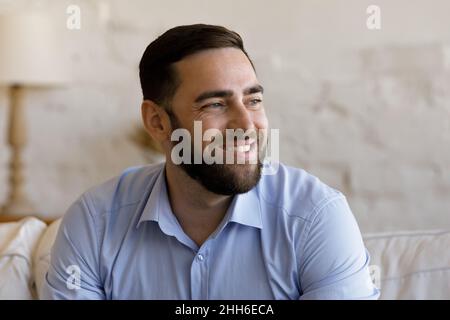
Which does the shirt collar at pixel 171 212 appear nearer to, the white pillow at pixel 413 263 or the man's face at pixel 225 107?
the man's face at pixel 225 107

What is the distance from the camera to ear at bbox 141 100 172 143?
122cm

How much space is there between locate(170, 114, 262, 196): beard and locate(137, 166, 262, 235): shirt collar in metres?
0.03

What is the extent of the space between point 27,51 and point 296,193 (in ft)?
3.54

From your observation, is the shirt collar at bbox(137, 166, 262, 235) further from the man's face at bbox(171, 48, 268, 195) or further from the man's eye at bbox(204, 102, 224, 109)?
the man's eye at bbox(204, 102, 224, 109)

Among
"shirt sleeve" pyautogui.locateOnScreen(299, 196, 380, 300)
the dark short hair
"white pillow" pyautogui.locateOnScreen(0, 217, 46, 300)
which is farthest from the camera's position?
"white pillow" pyautogui.locateOnScreen(0, 217, 46, 300)

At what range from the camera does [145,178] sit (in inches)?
49.9

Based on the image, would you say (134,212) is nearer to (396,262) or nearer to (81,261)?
(81,261)

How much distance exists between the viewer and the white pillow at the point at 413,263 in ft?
4.04

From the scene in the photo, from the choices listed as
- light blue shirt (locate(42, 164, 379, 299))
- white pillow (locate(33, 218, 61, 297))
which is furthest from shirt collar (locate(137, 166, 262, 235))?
white pillow (locate(33, 218, 61, 297))

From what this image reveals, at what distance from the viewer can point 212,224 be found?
1.16m

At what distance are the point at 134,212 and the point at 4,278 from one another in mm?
346

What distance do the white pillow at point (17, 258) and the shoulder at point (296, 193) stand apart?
56 cm

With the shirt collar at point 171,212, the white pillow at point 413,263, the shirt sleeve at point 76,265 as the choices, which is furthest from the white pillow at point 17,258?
the white pillow at point 413,263
